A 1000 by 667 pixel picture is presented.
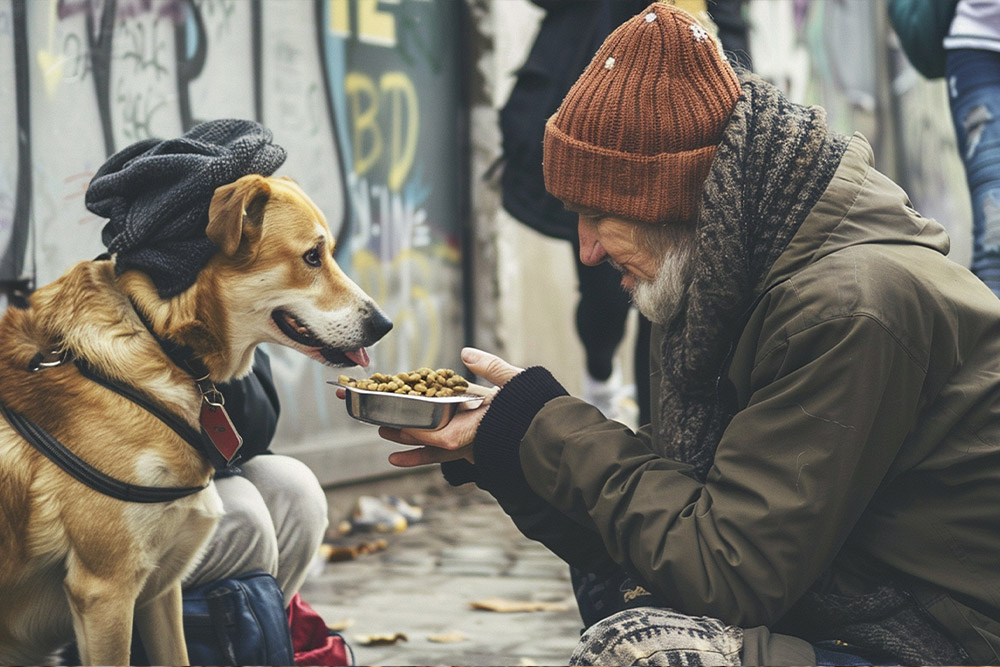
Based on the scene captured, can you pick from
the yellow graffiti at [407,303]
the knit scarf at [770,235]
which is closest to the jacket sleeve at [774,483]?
the knit scarf at [770,235]

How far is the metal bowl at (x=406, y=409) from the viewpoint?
7.17 ft

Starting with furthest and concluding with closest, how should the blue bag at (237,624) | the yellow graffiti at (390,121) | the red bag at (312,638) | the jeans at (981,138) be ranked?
the yellow graffiti at (390,121) → the jeans at (981,138) → the red bag at (312,638) → the blue bag at (237,624)

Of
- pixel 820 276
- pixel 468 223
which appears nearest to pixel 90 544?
pixel 820 276

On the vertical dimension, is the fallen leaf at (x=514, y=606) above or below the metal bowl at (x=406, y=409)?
below

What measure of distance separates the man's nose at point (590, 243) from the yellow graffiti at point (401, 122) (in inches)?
146

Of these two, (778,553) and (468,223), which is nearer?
(778,553)

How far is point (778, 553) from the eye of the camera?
1.88 metres

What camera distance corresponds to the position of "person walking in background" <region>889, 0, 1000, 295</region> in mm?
3430

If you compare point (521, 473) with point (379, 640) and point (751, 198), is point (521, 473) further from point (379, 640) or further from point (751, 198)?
point (379, 640)

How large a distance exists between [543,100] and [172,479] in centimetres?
235

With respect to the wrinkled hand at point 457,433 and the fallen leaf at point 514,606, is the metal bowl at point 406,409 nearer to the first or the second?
the wrinkled hand at point 457,433

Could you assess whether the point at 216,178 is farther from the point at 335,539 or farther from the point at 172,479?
the point at 335,539

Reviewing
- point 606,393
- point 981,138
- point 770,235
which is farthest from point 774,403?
point 606,393

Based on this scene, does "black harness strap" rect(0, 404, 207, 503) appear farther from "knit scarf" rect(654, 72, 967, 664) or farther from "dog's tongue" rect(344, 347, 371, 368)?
"knit scarf" rect(654, 72, 967, 664)
